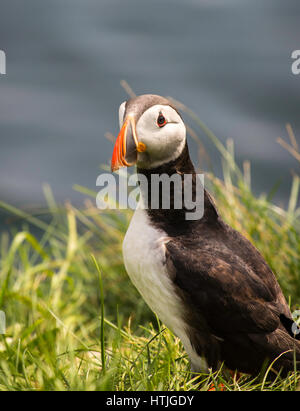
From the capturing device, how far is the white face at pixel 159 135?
7.19ft

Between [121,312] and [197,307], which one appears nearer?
[197,307]

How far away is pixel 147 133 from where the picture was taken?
2195 millimetres

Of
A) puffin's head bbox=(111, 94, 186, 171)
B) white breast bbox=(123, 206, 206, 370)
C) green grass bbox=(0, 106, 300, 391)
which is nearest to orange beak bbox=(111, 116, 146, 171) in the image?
puffin's head bbox=(111, 94, 186, 171)

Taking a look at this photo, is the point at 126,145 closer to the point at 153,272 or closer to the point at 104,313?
the point at 153,272

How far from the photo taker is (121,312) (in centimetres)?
398

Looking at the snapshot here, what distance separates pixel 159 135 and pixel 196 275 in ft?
1.72

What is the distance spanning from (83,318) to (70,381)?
5.01 feet

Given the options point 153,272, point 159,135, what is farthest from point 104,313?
point 159,135

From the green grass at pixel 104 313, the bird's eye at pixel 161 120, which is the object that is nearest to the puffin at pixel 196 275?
the bird's eye at pixel 161 120

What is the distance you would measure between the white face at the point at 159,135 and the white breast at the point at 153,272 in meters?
0.24
